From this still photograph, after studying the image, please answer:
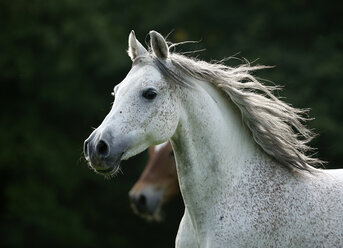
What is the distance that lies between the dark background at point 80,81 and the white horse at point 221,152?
994 cm

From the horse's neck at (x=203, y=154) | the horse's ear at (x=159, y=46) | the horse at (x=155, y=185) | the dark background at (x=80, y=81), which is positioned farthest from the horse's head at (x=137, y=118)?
the dark background at (x=80, y=81)

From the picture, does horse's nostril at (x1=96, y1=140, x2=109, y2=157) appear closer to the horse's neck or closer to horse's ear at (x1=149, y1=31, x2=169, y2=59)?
the horse's neck

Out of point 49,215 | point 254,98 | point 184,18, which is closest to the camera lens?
point 254,98

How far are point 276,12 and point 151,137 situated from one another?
12142 mm

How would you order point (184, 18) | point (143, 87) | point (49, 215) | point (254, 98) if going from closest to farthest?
1. point (143, 87)
2. point (254, 98)
3. point (49, 215)
4. point (184, 18)

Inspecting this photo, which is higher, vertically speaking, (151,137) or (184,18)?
(184,18)

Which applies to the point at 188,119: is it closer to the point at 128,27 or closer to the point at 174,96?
the point at 174,96

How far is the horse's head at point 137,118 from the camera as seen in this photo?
3.36m

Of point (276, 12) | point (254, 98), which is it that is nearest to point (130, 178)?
point (276, 12)

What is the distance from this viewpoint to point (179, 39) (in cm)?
1499

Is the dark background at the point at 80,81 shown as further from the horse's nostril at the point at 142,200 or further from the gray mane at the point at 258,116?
the gray mane at the point at 258,116

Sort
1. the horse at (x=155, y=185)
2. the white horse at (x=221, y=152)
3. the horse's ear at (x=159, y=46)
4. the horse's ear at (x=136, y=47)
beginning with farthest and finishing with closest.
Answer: the horse at (x=155, y=185), the horse's ear at (x=136, y=47), the horse's ear at (x=159, y=46), the white horse at (x=221, y=152)

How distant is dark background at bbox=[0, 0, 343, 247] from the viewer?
14.2m

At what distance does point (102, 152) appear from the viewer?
335 centimetres
